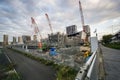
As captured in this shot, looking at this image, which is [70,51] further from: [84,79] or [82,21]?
[82,21]

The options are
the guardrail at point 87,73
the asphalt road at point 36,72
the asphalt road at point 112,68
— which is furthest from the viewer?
the asphalt road at point 36,72

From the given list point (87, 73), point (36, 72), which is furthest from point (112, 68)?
point (36, 72)

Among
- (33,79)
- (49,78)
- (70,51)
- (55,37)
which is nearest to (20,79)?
(33,79)

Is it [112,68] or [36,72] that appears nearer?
[112,68]

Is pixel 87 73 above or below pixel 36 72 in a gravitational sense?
above

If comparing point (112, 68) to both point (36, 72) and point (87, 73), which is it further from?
point (36, 72)

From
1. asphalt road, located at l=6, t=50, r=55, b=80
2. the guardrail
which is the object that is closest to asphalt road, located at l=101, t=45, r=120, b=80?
the guardrail

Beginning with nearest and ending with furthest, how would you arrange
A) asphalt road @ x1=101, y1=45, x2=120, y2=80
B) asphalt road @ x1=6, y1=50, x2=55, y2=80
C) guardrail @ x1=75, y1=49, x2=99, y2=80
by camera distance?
guardrail @ x1=75, y1=49, x2=99, y2=80, asphalt road @ x1=101, y1=45, x2=120, y2=80, asphalt road @ x1=6, y1=50, x2=55, y2=80

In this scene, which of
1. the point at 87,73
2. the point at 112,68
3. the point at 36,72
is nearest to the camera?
the point at 87,73

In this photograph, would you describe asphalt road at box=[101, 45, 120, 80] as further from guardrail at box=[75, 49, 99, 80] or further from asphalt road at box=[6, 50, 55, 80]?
asphalt road at box=[6, 50, 55, 80]

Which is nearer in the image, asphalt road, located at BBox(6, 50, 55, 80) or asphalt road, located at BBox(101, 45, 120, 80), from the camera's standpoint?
asphalt road, located at BBox(101, 45, 120, 80)

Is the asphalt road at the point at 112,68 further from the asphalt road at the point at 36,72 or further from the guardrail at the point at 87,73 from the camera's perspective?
the asphalt road at the point at 36,72

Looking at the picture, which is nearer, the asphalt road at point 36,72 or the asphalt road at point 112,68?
the asphalt road at point 112,68

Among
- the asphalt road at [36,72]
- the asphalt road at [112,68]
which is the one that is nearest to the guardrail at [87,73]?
the asphalt road at [112,68]
